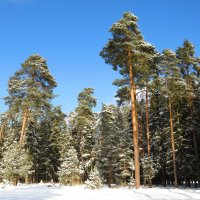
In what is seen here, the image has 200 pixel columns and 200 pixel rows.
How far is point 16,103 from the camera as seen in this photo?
3159cm

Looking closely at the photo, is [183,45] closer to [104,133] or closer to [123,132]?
[123,132]

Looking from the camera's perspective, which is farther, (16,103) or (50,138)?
(50,138)

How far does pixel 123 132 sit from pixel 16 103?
1657 cm

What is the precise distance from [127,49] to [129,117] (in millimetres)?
21767

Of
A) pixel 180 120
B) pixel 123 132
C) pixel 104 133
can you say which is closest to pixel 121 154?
pixel 123 132

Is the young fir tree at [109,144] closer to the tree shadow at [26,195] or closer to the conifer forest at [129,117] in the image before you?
the conifer forest at [129,117]

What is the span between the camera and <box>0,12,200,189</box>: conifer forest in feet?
79.7

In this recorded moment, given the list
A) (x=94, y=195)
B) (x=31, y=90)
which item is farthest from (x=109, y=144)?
(x=94, y=195)

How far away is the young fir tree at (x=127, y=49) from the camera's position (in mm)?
23594

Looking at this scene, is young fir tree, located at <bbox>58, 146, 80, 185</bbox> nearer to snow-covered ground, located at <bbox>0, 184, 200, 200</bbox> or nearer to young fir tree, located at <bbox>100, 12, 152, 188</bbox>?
young fir tree, located at <bbox>100, 12, 152, 188</bbox>

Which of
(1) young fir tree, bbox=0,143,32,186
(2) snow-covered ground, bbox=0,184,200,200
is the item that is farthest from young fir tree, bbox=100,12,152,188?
(1) young fir tree, bbox=0,143,32,186

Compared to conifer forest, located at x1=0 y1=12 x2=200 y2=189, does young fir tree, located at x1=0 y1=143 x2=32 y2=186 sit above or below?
below

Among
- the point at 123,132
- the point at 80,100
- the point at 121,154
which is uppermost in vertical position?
the point at 80,100

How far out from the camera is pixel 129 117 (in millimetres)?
44625
